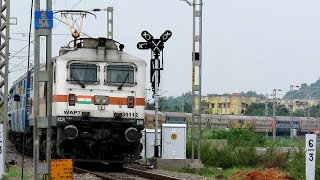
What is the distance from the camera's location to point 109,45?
763 inches

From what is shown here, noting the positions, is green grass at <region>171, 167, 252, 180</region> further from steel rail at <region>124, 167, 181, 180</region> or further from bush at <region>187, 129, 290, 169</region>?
bush at <region>187, 129, 290, 169</region>

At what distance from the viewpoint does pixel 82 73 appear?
1900 centimetres

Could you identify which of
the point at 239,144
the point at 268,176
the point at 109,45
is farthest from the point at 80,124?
the point at 239,144

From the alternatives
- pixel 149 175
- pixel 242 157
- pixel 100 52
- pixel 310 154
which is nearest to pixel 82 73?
pixel 100 52

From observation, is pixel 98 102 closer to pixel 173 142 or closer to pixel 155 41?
pixel 155 41

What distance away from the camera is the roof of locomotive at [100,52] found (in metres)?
19.1

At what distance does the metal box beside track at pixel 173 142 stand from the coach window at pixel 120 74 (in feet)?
17.1

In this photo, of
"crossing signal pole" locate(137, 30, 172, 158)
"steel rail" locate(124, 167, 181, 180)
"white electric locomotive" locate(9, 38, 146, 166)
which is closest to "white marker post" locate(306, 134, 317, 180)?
"steel rail" locate(124, 167, 181, 180)

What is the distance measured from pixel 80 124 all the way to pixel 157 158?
5758 millimetres

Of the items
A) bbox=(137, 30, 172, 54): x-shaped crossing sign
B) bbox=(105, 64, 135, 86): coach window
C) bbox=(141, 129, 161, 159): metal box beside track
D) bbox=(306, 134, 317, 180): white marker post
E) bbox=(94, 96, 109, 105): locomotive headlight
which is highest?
bbox=(137, 30, 172, 54): x-shaped crossing sign

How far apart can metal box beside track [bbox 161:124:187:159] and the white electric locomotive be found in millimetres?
4492

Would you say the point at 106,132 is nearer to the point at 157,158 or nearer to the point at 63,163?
the point at 157,158

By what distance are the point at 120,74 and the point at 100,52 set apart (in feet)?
2.77

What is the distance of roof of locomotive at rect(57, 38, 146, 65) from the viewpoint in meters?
19.1
